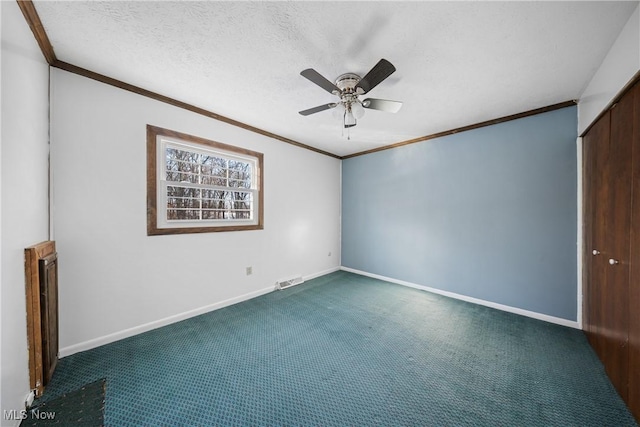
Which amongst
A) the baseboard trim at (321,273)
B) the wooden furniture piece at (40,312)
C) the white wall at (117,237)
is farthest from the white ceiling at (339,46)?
the baseboard trim at (321,273)

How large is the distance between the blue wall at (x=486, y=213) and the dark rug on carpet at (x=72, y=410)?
378 cm

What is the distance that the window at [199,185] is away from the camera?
7.98ft

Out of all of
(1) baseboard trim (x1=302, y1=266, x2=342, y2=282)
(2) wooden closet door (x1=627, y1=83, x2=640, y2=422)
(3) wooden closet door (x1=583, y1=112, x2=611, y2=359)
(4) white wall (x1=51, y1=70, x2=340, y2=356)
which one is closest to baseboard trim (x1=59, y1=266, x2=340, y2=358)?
(4) white wall (x1=51, y1=70, x2=340, y2=356)

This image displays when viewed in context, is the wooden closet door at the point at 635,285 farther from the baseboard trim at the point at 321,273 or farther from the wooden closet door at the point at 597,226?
the baseboard trim at the point at 321,273

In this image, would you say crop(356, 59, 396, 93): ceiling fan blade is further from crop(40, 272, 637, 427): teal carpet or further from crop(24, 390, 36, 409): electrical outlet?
crop(24, 390, 36, 409): electrical outlet

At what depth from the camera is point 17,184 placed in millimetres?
1319

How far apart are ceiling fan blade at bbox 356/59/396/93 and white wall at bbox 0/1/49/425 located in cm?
207

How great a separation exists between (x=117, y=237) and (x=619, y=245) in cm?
414

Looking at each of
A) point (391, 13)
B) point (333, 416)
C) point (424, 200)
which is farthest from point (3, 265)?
point (424, 200)

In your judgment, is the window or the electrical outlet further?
the window

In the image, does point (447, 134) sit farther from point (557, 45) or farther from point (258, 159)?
point (258, 159)

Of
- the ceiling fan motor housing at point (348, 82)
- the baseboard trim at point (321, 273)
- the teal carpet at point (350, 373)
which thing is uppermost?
the ceiling fan motor housing at point (348, 82)

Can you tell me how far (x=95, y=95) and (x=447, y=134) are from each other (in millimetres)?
4178

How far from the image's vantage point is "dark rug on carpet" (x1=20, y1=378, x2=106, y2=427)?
1.36 meters
